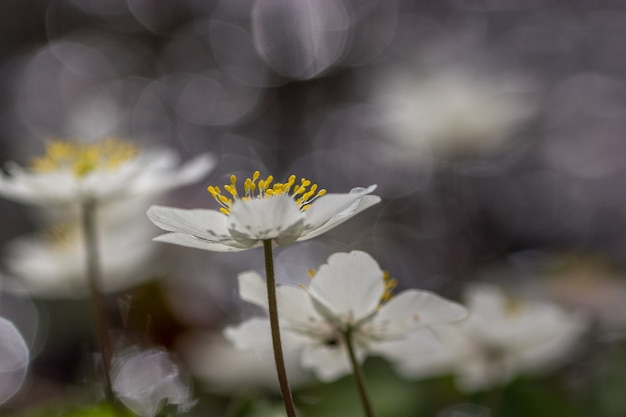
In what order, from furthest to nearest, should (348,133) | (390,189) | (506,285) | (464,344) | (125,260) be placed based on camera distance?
(348,133) < (390,189) < (506,285) < (125,260) < (464,344)

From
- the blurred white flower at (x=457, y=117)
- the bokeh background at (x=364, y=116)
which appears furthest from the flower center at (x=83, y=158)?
the blurred white flower at (x=457, y=117)

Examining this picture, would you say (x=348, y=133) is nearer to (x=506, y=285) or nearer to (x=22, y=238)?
(x=22, y=238)

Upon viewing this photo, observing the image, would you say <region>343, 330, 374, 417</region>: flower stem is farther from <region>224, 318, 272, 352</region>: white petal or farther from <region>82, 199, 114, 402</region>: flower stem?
<region>82, 199, 114, 402</region>: flower stem

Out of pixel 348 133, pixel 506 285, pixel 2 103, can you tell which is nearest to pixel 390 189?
pixel 348 133

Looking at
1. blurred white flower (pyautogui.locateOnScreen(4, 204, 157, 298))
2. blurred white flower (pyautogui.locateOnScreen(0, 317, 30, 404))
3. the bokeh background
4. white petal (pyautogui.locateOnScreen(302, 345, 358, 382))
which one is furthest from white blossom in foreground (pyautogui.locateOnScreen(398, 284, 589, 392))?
blurred white flower (pyautogui.locateOnScreen(0, 317, 30, 404))

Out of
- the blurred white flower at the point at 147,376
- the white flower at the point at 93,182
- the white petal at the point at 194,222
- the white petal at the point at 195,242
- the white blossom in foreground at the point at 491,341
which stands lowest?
the white petal at the point at 195,242

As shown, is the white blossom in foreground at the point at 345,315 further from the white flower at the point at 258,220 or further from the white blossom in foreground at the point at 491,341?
the white blossom in foreground at the point at 491,341

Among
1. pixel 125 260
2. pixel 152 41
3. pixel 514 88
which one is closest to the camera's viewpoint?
pixel 125 260
